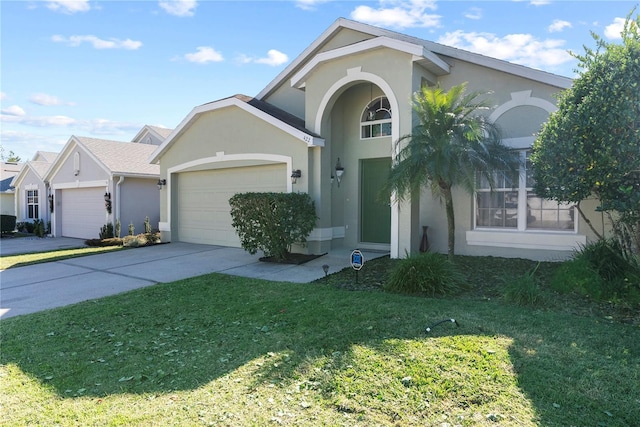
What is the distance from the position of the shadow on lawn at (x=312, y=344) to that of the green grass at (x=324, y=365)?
19 mm

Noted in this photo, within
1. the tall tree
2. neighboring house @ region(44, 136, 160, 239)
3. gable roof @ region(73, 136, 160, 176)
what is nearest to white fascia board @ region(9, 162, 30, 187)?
neighboring house @ region(44, 136, 160, 239)

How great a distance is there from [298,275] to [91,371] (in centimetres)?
459

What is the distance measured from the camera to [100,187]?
17.2m

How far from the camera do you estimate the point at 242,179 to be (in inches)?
476

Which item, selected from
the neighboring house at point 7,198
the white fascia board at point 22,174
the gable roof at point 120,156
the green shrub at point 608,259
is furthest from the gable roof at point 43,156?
the green shrub at point 608,259

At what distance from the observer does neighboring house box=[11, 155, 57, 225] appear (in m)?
21.4

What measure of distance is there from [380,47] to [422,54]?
1.15 meters

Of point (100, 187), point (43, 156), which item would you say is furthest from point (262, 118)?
point (43, 156)

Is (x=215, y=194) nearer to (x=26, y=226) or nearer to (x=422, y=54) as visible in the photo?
(x=422, y=54)

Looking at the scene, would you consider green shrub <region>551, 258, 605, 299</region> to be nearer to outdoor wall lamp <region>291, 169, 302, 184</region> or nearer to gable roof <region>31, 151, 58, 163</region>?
outdoor wall lamp <region>291, 169, 302, 184</region>

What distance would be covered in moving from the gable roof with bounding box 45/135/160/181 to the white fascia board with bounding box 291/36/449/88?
9.54m

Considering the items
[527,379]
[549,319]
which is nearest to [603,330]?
[549,319]

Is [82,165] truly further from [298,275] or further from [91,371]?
[91,371]

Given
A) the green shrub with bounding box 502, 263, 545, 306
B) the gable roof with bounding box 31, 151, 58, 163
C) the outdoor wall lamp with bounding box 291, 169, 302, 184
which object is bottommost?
the green shrub with bounding box 502, 263, 545, 306
